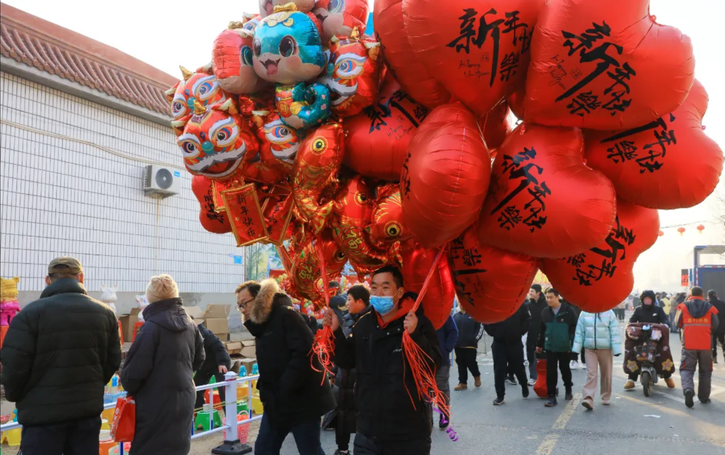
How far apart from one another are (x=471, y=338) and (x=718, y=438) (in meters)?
4.09

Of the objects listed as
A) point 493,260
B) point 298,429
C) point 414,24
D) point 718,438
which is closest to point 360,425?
point 298,429

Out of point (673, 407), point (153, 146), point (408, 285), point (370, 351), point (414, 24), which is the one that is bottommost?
point (673, 407)

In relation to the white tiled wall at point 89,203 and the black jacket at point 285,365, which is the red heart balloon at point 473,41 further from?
the white tiled wall at point 89,203

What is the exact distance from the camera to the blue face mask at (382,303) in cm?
374

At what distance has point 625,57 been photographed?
2.49 m

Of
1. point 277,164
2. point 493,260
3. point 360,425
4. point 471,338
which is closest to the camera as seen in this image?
point 493,260

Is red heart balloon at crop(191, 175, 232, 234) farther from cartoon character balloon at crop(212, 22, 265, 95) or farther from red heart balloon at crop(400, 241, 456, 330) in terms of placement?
red heart balloon at crop(400, 241, 456, 330)

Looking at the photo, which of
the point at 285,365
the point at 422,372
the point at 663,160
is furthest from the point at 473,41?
the point at 285,365

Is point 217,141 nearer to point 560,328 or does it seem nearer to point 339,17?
point 339,17

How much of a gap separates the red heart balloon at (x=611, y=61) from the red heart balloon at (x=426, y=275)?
3.98ft

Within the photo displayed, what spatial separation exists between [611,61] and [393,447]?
8.46 ft

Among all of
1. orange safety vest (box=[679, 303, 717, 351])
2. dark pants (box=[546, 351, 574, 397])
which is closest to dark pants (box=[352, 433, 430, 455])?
dark pants (box=[546, 351, 574, 397])

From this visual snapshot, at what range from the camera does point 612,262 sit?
118 inches

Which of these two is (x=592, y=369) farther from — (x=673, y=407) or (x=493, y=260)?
(x=493, y=260)
